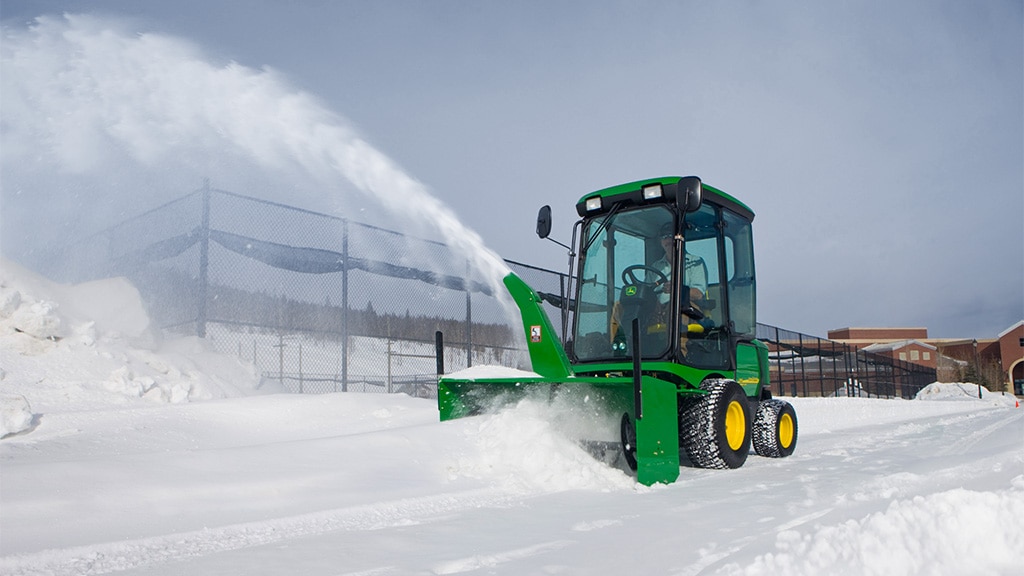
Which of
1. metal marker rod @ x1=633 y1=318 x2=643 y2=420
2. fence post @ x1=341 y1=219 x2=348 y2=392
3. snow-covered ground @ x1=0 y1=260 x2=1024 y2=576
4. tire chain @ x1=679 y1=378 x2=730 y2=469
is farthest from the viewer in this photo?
fence post @ x1=341 y1=219 x2=348 y2=392

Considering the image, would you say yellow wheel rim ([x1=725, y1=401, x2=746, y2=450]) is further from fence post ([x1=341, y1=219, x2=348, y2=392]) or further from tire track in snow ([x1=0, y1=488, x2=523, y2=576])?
fence post ([x1=341, y1=219, x2=348, y2=392])

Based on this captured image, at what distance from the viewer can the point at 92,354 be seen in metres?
8.55

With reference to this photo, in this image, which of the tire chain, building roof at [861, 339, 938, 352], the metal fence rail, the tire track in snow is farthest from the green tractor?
building roof at [861, 339, 938, 352]

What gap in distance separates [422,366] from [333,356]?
2.07 metres

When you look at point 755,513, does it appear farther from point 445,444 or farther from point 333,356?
point 333,356

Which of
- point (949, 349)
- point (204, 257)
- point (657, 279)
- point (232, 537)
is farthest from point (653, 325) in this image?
point (949, 349)

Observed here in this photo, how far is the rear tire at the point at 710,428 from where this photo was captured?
6152 millimetres

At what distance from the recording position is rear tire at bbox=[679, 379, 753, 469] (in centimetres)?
615

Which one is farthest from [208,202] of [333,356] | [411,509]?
[411,509]

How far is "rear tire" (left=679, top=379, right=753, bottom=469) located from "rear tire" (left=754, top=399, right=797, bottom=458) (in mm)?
1376

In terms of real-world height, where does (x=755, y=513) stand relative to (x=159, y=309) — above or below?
below

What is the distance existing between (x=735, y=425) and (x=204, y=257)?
6.96 m

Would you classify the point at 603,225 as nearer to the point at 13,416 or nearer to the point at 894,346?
the point at 13,416

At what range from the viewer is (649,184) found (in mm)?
6695
